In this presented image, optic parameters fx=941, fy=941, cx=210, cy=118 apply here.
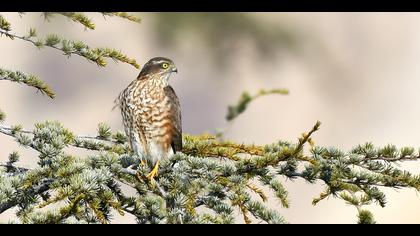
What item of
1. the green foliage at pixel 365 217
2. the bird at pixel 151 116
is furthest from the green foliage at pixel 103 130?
the green foliage at pixel 365 217

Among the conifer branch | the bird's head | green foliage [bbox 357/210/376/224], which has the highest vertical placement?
A: the bird's head

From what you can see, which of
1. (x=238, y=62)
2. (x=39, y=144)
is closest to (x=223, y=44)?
(x=238, y=62)

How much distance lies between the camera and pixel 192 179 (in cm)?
425

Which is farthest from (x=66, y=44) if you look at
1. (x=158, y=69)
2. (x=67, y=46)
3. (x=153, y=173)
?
(x=158, y=69)

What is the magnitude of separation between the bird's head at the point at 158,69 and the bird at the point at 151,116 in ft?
0.29

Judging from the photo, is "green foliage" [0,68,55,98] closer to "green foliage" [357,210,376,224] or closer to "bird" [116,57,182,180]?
"bird" [116,57,182,180]

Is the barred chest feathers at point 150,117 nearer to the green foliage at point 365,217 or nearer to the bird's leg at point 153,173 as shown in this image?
the bird's leg at point 153,173

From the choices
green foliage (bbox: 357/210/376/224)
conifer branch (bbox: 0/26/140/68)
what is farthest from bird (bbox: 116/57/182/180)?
green foliage (bbox: 357/210/376/224)

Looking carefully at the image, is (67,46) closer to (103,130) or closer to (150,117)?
(103,130)

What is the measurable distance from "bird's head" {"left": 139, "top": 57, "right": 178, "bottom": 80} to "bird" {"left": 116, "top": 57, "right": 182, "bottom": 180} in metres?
0.09

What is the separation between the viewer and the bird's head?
19.6 feet

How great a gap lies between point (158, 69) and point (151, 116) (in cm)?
44

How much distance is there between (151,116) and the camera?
572 centimetres
